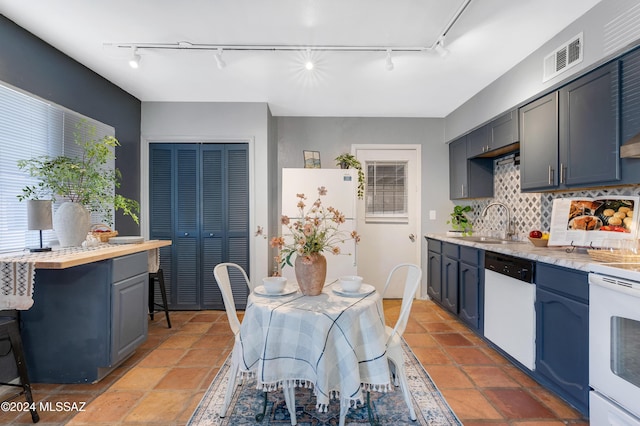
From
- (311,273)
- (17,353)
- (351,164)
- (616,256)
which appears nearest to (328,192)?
(351,164)

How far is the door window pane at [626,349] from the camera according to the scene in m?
1.47

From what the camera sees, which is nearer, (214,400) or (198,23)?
(214,400)

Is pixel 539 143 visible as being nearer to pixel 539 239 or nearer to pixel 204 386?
pixel 539 239

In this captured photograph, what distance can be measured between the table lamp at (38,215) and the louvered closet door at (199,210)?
1637 millimetres

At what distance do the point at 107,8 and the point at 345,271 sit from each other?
3074 mm

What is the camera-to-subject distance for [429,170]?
4484 millimetres

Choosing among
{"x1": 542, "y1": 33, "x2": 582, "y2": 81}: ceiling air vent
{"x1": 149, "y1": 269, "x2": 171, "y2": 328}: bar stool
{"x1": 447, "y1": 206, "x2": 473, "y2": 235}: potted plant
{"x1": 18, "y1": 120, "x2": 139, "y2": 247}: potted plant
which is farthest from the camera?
{"x1": 447, "y1": 206, "x2": 473, "y2": 235}: potted plant

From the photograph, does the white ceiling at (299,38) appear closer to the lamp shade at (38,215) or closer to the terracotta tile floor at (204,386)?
the lamp shade at (38,215)

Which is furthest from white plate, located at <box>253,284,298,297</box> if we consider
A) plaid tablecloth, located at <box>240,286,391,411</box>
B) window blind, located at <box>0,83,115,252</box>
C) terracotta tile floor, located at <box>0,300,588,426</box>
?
window blind, located at <box>0,83,115,252</box>

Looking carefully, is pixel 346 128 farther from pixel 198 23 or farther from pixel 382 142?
pixel 198 23

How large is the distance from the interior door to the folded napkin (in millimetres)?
3374

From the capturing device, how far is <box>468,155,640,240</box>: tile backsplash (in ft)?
9.80

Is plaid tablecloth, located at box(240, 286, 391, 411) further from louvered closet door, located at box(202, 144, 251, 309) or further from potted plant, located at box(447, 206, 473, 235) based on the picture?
potted plant, located at box(447, 206, 473, 235)

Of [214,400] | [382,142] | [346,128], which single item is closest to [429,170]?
[382,142]
